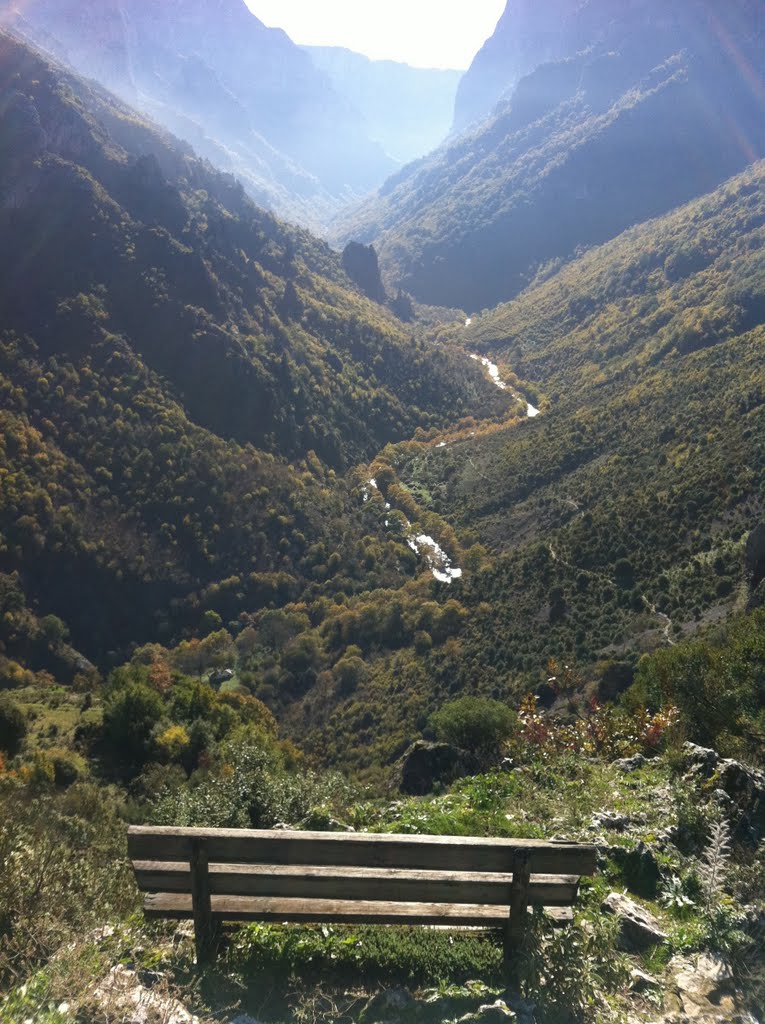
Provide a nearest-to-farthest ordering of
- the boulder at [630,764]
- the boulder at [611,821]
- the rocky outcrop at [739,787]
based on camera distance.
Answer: the rocky outcrop at [739,787] → the boulder at [611,821] → the boulder at [630,764]

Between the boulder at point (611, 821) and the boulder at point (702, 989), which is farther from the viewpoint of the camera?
the boulder at point (611, 821)

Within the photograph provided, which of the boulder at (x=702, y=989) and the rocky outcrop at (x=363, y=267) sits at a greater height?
the rocky outcrop at (x=363, y=267)

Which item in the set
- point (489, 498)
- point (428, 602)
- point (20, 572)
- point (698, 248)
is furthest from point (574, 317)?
point (20, 572)

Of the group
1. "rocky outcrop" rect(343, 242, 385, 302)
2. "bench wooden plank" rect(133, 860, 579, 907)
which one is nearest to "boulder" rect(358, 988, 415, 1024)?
"bench wooden plank" rect(133, 860, 579, 907)

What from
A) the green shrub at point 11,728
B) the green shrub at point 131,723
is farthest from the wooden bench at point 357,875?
the green shrub at point 11,728

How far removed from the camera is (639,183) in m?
188

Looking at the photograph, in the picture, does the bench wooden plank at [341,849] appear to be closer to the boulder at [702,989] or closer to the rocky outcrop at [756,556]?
the boulder at [702,989]

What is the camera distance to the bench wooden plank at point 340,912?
18.3 feet

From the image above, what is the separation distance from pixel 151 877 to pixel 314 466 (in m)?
87.4

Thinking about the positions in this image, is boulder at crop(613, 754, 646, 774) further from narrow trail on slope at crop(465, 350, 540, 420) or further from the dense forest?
narrow trail on slope at crop(465, 350, 540, 420)

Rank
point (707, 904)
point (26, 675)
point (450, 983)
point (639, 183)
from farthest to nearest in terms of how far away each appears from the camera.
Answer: point (639, 183)
point (26, 675)
point (707, 904)
point (450, 983)

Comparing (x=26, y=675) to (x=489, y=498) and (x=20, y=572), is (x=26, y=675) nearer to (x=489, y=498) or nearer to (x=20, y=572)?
(x=20, y=572)

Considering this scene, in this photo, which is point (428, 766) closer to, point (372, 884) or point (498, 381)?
point (372, 884)

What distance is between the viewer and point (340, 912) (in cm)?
562
